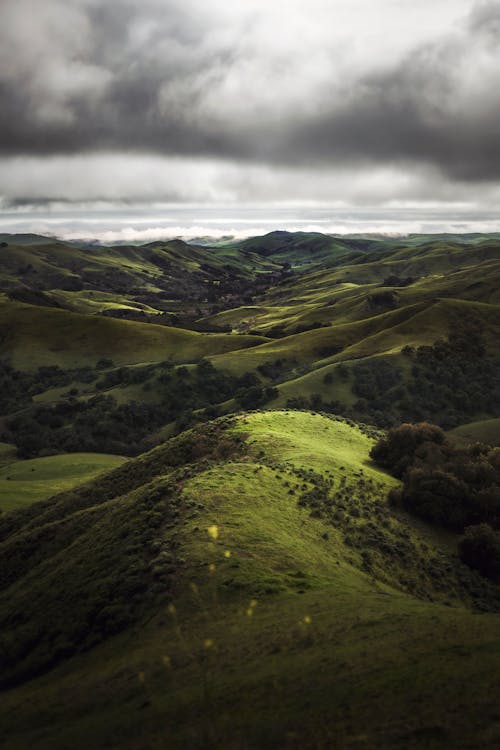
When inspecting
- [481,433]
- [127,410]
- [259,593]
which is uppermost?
[259,593]

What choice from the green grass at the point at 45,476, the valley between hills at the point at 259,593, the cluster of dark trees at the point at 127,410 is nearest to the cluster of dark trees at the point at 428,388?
the valley between hills at the point at 259,593

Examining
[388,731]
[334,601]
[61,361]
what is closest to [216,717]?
[388,731]

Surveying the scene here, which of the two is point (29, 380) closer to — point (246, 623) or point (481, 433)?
point (481, 433)

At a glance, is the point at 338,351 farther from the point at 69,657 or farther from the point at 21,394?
the point at 69,657

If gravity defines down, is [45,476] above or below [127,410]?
above

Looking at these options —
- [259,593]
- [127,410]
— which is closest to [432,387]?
[127,410]

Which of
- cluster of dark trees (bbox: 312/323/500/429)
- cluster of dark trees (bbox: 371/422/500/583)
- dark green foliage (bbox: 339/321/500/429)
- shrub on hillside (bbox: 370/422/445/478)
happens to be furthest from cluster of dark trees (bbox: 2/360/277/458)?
cluster of dark trees (bbox: 371/422/500/583)
